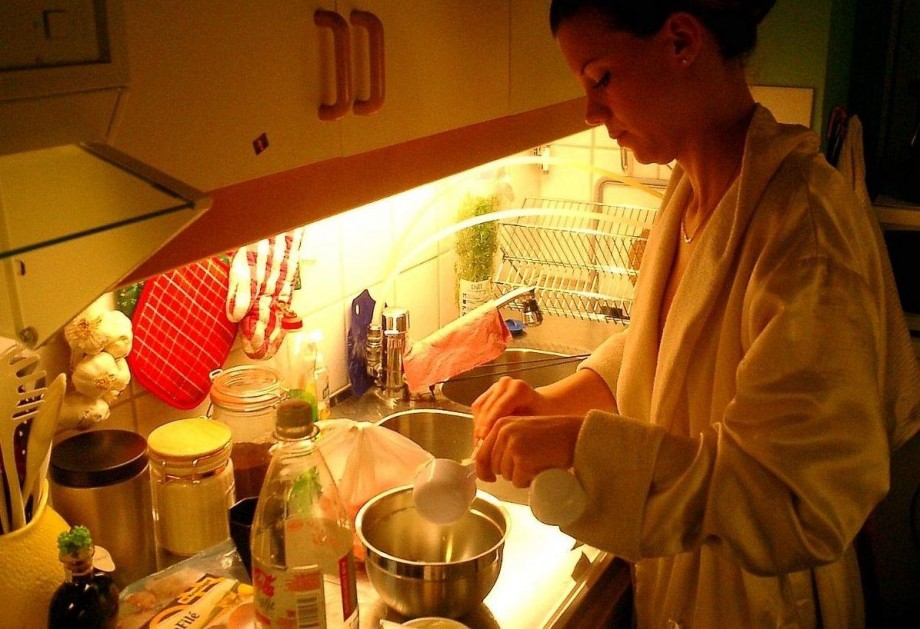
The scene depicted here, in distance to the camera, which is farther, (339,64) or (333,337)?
(333,337)

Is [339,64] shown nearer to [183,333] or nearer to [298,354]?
[183,333]

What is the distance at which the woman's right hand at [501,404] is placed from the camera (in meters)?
1.26

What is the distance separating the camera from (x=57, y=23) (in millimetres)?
525

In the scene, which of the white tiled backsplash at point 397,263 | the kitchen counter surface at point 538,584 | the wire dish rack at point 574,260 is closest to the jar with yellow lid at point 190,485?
the white tiled backsplash at point 397,263

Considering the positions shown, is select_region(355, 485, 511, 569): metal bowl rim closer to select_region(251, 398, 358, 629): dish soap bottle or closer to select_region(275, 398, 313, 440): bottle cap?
select_region(251, 398, 358, 629): dish soap bottle

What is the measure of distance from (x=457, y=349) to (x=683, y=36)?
3.13ft

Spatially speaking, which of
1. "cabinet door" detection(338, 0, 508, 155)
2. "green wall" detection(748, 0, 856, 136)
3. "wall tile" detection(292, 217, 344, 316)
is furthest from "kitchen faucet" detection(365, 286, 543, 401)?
"green wall" detection(748, 0, 856, 136)

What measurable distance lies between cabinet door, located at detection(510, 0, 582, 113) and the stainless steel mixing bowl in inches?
23.1

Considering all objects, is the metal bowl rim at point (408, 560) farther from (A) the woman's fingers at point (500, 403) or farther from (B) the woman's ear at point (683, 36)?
(B) the woman's ear at point (683, 36)

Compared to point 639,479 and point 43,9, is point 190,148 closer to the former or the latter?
point 43,9

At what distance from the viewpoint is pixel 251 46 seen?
0.83 m

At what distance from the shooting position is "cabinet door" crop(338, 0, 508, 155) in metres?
1.00

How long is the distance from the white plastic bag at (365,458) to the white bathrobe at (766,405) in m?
0.38

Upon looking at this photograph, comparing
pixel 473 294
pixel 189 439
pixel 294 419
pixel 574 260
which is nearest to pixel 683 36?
pixel 294 419
